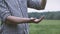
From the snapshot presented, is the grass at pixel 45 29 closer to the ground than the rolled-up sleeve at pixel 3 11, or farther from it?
closer to the ground

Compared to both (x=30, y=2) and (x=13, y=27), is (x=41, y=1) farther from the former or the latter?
(x=13, y=27)

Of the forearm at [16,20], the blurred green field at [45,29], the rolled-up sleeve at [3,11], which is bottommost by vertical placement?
the blurred green field at [45,29]

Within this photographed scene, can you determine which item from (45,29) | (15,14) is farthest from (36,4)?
(45,29)

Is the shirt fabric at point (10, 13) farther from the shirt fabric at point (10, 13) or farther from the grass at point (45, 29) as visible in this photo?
the grass at point (45, 29)

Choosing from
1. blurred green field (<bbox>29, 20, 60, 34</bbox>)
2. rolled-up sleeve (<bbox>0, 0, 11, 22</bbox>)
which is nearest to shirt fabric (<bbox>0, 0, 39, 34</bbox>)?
rolled-up sleeve (<bbox>0, 0, 11, 22</bbox>)

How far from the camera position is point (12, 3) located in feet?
3.78

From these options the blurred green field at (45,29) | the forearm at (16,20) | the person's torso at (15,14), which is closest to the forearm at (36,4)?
the person's torso at (15,14)

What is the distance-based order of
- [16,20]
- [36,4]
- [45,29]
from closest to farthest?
[16,20] → [36,4] → [45,29]

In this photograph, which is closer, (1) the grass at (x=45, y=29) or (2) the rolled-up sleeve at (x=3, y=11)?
(2) the rolled-up sleeve at (x=3, y=11)

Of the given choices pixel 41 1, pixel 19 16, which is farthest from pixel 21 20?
pixel 41 1

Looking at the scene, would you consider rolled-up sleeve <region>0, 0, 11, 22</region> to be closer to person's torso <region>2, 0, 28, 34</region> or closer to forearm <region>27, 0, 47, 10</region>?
person's torso <region>2, 0, 28, 34</region>

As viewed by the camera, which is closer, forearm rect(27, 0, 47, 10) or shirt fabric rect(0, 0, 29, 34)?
shirt fabric rect(0, 0, 29, 34)

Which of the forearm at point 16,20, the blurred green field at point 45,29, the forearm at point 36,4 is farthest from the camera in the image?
the blurred green field at point 45,29

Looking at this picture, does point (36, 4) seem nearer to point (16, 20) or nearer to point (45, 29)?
point (16, 20)
